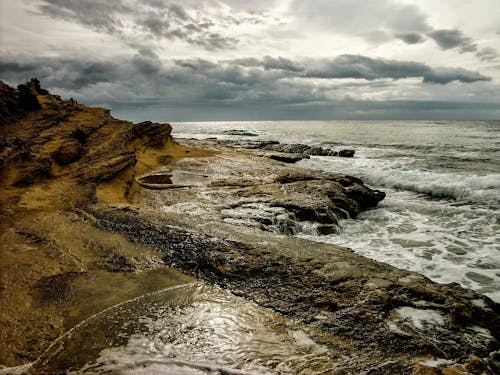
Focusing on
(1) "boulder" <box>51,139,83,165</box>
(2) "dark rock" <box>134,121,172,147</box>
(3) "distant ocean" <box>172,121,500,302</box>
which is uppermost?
(2) "dark rock" <box>134,121,172,147</box>

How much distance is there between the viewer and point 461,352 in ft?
9.78

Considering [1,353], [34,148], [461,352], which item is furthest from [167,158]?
[461,352]

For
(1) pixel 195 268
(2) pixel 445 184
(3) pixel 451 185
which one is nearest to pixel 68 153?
(1) pixel 195 268

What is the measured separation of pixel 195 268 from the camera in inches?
178

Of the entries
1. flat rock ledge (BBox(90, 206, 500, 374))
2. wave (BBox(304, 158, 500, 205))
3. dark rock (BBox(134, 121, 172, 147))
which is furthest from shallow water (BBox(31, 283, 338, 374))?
dark rock (BBox(134, 121, 172, 147))

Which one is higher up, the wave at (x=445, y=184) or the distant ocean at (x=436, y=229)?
the wave at (x=445, y=184)

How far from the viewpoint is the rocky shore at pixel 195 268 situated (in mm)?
3086

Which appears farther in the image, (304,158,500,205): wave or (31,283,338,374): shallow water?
(304,158,500,205): wave

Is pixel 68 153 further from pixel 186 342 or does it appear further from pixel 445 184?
pixel 445 184

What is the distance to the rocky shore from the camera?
3.09 metres

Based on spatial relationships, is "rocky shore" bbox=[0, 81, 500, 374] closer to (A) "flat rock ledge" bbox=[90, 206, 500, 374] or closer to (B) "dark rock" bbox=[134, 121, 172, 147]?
(A) "flat rock ledge" bbox=[90, 206, 500, 374]

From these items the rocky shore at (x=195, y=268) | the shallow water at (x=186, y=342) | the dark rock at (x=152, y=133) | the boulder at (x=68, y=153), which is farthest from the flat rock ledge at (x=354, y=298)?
the dark rock at (x=152, y=133)

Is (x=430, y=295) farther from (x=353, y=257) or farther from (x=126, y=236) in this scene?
(x=126, y=236)

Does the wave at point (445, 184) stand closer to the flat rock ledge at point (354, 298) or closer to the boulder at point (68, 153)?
the flat rock ledge at point (354, 298)
